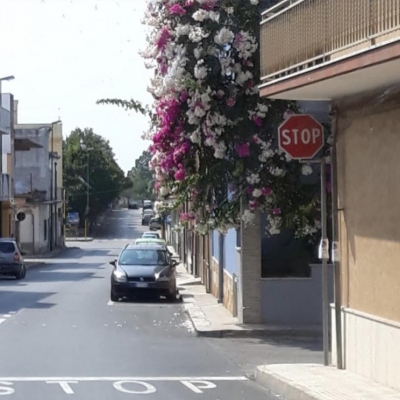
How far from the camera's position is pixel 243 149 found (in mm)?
17938

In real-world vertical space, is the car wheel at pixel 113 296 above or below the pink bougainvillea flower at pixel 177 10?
below

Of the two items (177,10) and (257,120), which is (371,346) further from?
(177,10)

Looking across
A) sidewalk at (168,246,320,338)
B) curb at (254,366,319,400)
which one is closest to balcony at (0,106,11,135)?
sidewalk at (168,246,320,338)

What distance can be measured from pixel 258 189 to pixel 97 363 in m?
4.99

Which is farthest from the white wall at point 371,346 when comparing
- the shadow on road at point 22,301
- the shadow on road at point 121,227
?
the shadow on road at point 121,227

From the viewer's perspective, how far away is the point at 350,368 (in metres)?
12.4

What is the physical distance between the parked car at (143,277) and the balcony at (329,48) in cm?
1403

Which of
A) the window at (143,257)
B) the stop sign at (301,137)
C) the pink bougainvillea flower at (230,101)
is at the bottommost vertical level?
the window at (143,257)

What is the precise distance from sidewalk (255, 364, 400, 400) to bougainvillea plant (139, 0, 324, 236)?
5435mm

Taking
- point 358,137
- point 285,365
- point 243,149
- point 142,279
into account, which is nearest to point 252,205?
point 243,149

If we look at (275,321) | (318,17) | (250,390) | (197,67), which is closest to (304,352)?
(275,321)

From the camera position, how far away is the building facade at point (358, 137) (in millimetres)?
10398

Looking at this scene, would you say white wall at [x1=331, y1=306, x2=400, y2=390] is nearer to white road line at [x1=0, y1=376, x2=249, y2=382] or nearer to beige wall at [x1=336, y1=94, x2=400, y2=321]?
beige wall at [x1=336, y1=94, x2=400, y2=321]

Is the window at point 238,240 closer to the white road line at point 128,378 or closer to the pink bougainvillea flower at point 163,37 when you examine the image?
the pink bougainvillea flower at point 163,37
